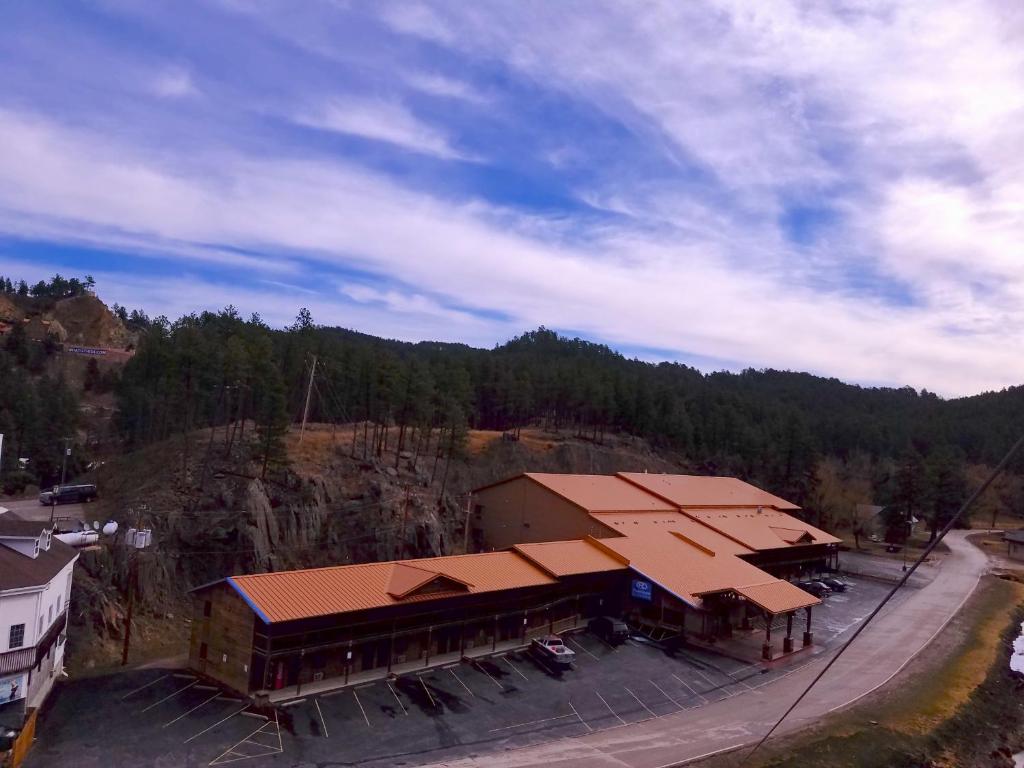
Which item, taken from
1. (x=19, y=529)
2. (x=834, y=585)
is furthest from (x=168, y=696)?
(x=834, y=585)

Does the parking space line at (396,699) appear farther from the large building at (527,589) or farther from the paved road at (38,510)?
the paved road at (38,510)

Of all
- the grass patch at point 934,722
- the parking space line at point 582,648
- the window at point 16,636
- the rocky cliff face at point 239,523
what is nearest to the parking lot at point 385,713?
the parking space line at point 582,648

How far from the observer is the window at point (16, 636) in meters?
25.1

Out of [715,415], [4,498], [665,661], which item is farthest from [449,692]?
[715,415]

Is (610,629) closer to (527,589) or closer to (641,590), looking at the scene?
(641,590)

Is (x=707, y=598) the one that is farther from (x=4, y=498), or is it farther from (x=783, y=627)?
(x=4, y=498)

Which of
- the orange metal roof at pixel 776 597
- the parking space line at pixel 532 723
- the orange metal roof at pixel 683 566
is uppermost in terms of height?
the orange metal roof at pixel 683 566

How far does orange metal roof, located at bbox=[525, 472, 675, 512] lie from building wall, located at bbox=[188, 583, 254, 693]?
27870 mm

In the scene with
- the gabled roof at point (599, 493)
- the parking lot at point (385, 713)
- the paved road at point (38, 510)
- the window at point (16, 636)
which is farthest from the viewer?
the gabled roof at point (599, 493)

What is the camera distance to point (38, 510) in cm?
4338

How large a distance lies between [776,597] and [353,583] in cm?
2499

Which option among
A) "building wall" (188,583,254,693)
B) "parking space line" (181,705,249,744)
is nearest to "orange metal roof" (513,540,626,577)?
"building wall" (188,583,254,693)

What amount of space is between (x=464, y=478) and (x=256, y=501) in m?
26.3

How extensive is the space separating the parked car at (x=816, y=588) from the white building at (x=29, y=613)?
52.4 meters
